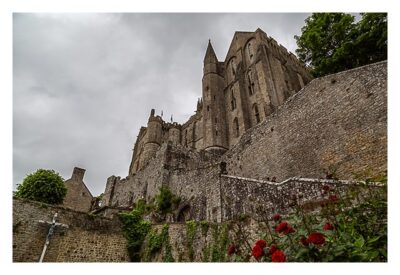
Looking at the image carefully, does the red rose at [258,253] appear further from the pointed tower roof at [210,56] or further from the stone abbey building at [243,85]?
the pointed tower roof at [210,56]

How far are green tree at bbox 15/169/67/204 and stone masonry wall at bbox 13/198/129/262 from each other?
701 cm

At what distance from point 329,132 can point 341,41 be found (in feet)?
31.6

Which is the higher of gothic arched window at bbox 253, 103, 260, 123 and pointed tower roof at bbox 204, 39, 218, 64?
pointed tower roof at bbox 204, 39, 218, 64

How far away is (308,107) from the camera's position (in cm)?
1452

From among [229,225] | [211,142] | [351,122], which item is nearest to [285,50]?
[211,142]

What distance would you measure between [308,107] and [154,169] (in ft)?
54.2

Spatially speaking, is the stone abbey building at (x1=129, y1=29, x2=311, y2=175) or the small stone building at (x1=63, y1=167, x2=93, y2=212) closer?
the stone abbey building at (x1=129, y1=29, x2=311, y2=175)

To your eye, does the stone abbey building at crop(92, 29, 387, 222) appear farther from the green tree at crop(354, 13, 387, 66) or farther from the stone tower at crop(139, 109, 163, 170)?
the stone tower at crop(139, 109, 163, 170)

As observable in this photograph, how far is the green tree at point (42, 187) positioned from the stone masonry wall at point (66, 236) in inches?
276

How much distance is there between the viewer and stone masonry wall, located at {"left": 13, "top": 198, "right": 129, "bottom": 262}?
30.9 feet

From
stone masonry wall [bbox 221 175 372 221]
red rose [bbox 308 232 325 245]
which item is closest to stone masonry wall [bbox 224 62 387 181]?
stone masonry wall [bbox 221 175 372 221]

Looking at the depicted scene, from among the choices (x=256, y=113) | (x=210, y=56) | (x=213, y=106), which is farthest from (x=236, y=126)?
(x=210, y=56)

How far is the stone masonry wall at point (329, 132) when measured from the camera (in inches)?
428
